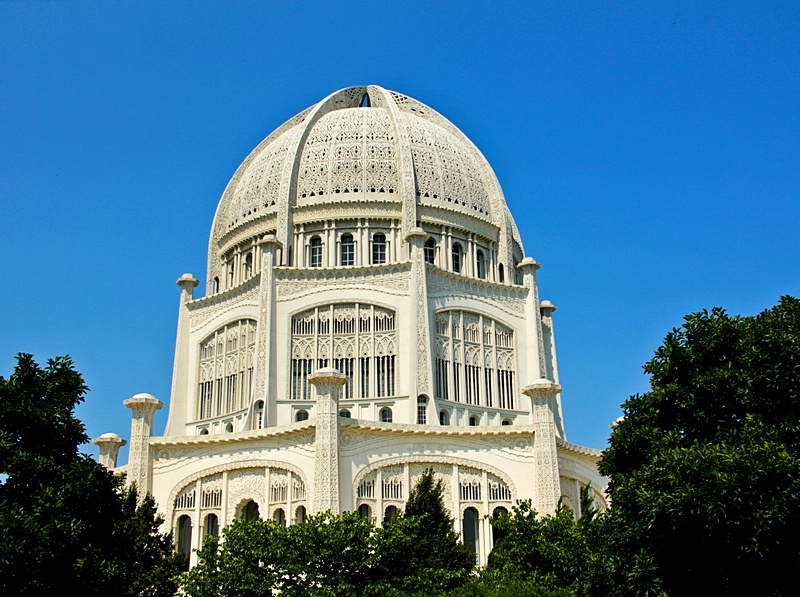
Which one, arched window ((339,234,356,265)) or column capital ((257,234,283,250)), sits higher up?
arched window ((339,234,356,265))

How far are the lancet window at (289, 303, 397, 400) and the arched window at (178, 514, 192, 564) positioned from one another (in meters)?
8.13

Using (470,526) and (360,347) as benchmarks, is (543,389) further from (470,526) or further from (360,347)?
(360,347)

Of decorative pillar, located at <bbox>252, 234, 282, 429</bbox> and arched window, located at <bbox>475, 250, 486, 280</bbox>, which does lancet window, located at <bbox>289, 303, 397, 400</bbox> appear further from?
arched window, located at <bbox>475, 250, 486, 280</bbox>

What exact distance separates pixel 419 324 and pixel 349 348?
3660 mm

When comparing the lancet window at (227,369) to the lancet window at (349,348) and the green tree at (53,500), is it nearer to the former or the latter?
the lancet window at (349,348)

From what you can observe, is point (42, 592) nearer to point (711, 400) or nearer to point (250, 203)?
point (711, 400)

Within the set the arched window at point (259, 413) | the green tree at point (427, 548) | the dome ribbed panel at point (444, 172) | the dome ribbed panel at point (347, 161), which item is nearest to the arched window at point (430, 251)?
the dome ribbed panel at point (444, 172)

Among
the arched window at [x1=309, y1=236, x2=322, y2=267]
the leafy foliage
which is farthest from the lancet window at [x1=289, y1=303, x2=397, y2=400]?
the leafy foliage

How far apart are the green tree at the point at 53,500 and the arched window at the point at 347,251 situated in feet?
80.8

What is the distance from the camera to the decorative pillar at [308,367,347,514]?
35625 millimetres

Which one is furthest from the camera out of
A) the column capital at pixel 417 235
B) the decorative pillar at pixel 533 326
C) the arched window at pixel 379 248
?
the arched window at pixel 379 248

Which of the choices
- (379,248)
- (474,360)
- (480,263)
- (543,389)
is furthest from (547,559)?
(480,263)

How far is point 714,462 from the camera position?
2189 cm

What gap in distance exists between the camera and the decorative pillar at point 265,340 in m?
44.0
